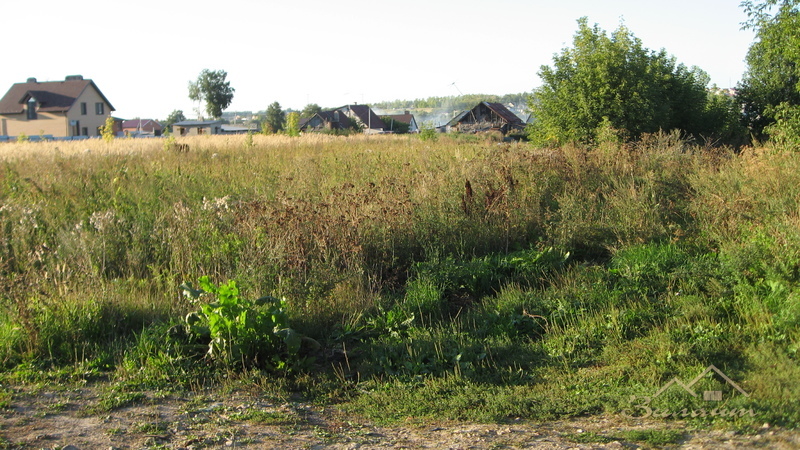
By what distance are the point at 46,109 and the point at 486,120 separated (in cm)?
4309

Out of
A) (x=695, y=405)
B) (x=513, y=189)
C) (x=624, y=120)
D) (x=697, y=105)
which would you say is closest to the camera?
(x=695, y=405)

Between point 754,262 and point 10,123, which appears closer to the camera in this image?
point 754,262

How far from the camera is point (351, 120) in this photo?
80.8m

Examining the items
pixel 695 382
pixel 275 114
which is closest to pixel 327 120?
pixel 275 114

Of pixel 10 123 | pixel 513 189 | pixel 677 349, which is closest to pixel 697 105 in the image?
pixel 513 189

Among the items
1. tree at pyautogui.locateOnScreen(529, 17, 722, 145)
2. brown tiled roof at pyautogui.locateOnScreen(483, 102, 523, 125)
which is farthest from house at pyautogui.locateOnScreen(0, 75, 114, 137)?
tree at pyautogui.locateOnScreen(529, 17, 722, 145)

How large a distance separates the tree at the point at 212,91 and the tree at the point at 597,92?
76.0m

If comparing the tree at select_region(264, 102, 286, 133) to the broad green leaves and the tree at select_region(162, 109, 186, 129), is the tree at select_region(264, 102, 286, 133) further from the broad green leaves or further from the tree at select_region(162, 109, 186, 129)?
the broad green leaves

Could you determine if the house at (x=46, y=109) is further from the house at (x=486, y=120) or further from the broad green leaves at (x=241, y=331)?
the broad green leaves at (x=241, y=331)

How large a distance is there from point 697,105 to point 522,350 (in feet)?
82.7

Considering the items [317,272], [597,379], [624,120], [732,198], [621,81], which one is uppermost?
[621,81]

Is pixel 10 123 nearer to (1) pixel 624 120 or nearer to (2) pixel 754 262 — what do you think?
(1) pixel 624 120

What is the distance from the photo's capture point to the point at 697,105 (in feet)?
88.1

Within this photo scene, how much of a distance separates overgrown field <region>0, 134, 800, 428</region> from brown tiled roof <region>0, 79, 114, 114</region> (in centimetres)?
5882
